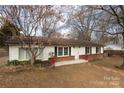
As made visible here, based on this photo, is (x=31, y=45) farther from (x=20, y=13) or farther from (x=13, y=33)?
(x=20, y=13)

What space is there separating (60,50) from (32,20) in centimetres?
601

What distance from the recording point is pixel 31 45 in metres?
14.6

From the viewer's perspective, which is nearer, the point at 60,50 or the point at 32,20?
the point at 32,20

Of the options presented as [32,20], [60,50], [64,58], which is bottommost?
[64,58]

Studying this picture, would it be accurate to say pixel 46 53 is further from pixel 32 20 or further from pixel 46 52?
pixel 32 20

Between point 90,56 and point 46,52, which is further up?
point 46,52

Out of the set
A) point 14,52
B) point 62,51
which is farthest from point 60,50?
point 14,52

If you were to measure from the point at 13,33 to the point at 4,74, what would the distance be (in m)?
4.03

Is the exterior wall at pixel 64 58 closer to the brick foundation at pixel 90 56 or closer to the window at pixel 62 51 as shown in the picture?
the window at pixel 62 51

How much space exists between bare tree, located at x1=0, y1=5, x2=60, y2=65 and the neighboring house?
59 centimetres

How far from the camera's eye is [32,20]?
13.0 metres

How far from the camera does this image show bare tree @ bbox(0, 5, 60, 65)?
40.5 feet
